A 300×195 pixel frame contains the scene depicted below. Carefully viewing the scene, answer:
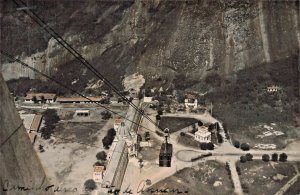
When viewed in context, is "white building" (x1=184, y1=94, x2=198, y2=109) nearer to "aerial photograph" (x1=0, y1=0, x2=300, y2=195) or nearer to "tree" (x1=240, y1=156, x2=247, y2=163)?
"aerial photograph" (x1=0, y1=0, x2=300, y2=195)

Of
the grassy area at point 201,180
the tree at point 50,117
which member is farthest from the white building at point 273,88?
the tree at point 50,117

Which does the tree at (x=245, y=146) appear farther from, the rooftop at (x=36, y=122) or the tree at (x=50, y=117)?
the rooftop at (x=36, y=122)

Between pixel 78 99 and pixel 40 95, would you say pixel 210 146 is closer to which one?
pixel 78 99

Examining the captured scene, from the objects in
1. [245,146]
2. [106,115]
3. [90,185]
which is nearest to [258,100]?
[245,146]

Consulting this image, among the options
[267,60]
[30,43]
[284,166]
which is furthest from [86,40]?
[284,166]

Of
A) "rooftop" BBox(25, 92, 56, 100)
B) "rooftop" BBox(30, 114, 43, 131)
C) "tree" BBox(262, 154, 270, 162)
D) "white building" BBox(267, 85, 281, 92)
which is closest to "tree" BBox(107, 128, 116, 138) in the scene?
"rooftop" BBox(30, 114, 43, 131)

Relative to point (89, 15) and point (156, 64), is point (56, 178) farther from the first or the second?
point (89, 15)

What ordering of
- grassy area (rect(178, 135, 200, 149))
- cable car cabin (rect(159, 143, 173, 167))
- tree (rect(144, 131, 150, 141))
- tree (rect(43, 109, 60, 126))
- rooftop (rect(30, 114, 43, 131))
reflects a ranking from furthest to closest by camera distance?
tree (rect(43, 109, 60, 126)) → rooftop (rect(30, 114, 43, 131)) → tree (rect(144, 131, 150, 141)) → grassy area (rect(178, 135, 200, 149)) → cable car cabin (rect(159, 143, 173, 167))
